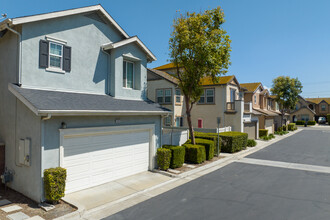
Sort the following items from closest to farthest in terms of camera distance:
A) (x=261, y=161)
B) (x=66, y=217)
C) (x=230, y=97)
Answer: (x=66, y=217)
(x=261, y=161)
(x=230, y=97)

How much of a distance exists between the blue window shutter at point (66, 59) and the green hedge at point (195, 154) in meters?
8.38

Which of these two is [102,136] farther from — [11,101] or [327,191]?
[327,191]

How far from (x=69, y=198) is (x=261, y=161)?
41.0ft

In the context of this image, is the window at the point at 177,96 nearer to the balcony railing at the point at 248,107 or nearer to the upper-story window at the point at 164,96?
the upper-story window at the point at 164,96

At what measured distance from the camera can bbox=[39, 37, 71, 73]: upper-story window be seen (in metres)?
8.87

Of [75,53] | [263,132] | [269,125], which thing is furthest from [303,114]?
[75,53]

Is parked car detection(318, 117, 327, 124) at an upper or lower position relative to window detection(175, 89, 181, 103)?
lower

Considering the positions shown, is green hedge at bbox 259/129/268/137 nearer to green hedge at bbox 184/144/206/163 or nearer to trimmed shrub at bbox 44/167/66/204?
green hedge at bbox 184/144/206/163

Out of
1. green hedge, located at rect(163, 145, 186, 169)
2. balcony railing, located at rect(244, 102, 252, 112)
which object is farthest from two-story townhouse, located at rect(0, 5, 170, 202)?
balcony railing, located at rect(244, 102, 252, 112)

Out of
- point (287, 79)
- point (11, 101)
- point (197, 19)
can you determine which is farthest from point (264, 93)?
point (11, 101)

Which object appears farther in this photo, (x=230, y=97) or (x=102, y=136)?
(x=230, y=97)

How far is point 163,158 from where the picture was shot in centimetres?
1160

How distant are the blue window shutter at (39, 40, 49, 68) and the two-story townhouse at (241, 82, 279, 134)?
27.9m

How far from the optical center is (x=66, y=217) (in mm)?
6629
